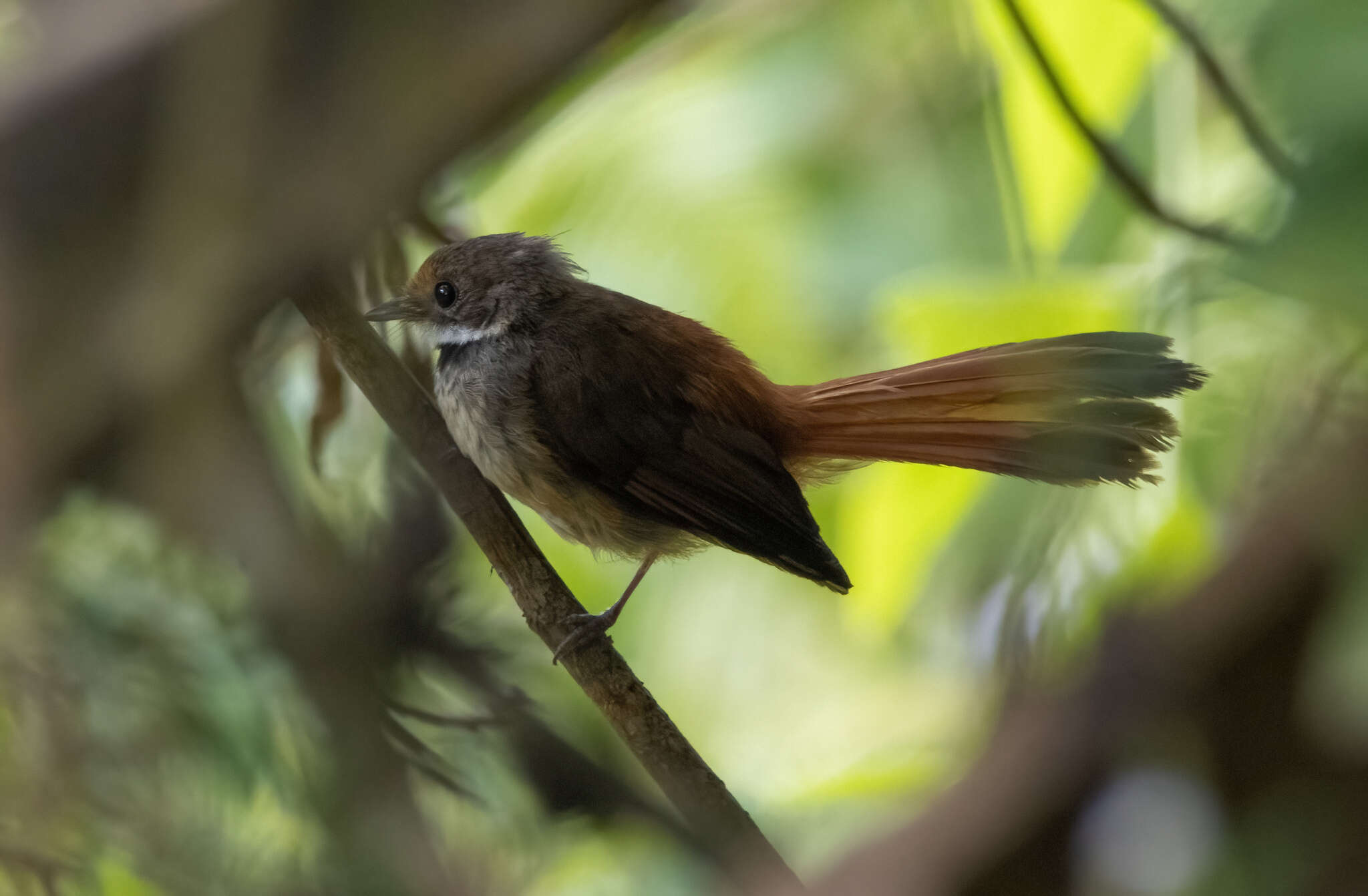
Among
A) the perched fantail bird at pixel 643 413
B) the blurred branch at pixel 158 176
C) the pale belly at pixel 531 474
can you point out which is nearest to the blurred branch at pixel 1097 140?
the perched fantail bird at pixel 643 413

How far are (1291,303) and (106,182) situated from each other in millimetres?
993

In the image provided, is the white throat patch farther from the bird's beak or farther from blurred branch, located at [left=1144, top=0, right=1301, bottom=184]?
blurred branch, located at [left=1144, top=0, right=1301, bottom=184]

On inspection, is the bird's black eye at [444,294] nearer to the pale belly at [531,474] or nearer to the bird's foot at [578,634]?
the pale belly at [531,474]

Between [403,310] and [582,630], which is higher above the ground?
[403,310]

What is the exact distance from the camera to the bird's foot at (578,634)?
59.3 inches

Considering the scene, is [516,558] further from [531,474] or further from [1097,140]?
[1097,140]

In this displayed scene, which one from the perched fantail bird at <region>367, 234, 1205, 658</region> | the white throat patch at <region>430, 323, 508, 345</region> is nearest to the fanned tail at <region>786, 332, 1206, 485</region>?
the perched fantail bird at <region>367, 234, 1205, 658</region>

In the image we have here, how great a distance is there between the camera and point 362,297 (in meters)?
1.51

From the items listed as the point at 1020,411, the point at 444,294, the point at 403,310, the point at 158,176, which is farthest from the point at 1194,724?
the point at 444,294

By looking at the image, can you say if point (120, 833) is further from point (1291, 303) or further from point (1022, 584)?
Answer: point (1291, 303)

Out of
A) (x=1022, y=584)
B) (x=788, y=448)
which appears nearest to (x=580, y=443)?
(x=788, y=448)

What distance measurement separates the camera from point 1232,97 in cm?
76

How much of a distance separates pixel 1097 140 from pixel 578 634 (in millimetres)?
913

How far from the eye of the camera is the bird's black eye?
247 centimetres
